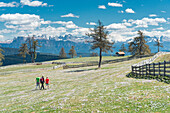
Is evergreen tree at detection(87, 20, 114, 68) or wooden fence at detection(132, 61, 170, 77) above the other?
evergreen tree at detection(87, 20, 114, 68)

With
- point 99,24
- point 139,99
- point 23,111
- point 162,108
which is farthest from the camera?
point 99,24

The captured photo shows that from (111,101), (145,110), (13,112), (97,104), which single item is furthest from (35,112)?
(145,110)

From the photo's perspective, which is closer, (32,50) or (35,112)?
(35,112)

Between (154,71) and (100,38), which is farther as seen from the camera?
(100,38)

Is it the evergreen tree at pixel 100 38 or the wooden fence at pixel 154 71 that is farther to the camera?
the evergreen tree at pixel 100 38

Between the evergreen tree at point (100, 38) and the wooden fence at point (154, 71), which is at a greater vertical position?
the evergreen tree at point (100, 38)

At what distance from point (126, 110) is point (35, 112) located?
753cm

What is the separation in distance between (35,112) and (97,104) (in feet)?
17.4

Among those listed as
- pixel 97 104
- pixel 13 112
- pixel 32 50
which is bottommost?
pixel 13 112

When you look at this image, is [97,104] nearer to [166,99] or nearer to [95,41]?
[166,99]

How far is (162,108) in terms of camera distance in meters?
10.5

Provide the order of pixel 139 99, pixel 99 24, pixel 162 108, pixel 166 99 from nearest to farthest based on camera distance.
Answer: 1. pixel 162 108
2. pixel 166 99
3. pixel 139 99
4. pixel 99 24

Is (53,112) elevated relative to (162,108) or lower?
lower

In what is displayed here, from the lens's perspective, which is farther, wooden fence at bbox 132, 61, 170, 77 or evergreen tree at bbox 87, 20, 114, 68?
evergreen tree at bbox 87, 20, 114, 68
